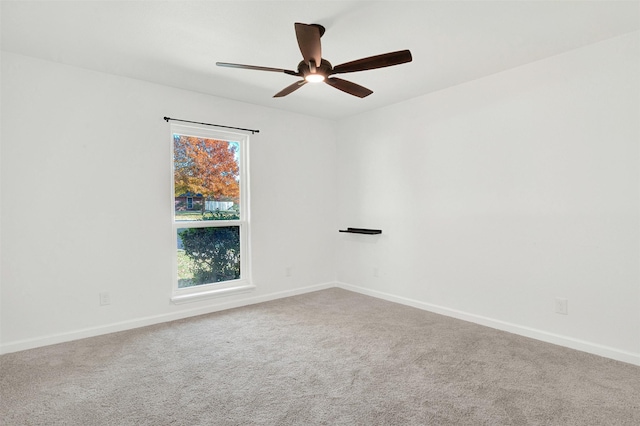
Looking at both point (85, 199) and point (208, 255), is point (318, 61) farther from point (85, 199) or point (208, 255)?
point (208, 255)

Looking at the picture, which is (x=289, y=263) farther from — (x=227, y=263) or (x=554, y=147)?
(x=554, y=147)

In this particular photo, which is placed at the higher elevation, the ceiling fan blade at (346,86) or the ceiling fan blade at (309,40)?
the ceiling fan blade at (309,40)

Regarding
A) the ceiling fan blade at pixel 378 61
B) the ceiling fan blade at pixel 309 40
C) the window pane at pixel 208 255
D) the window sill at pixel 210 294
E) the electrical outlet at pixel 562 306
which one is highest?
the ceiling fan blade at pixel 309 40

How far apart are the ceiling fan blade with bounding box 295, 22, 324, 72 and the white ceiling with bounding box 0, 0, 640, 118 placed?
31cm

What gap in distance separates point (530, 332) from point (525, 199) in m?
1.19

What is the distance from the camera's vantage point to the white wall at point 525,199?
8.63 feet

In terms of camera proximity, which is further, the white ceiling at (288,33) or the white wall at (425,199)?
the white wall at (425,199)

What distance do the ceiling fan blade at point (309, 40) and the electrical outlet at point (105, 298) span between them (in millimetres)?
2790

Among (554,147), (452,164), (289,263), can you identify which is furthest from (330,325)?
(554,147)

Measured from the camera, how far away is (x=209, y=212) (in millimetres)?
4016

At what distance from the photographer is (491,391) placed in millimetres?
2182

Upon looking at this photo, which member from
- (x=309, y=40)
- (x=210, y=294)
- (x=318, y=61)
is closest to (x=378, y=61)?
(x=318, y=61)

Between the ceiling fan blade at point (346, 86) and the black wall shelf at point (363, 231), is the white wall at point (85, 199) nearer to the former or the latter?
the black wall shelf at point (363, 231)

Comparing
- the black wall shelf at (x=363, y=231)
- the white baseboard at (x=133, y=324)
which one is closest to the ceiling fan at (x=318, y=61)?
the black wall shelf at (x=363, y=231)
